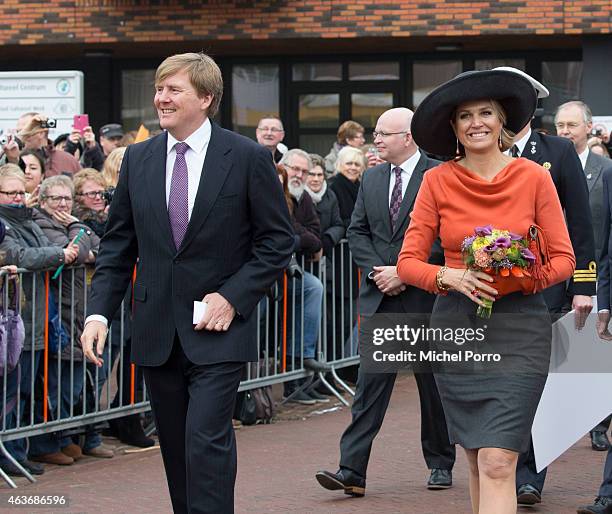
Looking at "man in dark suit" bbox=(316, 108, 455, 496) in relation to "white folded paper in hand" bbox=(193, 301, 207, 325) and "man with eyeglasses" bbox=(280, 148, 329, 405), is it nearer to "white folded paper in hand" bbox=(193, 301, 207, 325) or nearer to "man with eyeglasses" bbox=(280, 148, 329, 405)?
"white folded paper in hand" bbox=(193, 301, 207, 325)

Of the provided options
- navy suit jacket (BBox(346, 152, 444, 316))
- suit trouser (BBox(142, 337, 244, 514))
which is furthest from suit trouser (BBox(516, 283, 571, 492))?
suit trouser (BBox(142, 337, 244, 514))

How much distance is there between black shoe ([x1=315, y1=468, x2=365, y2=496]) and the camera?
754 cm

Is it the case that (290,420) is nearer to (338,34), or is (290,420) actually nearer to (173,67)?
(173,67)

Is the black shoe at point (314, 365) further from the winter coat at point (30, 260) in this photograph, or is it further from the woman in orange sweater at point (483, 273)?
the woman in orange sweater at point (483, 273)

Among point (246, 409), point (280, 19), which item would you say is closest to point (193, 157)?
point (246, 409)

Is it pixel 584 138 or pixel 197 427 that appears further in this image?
pixel 584 138

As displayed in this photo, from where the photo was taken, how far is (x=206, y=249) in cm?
549

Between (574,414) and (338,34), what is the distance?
15.5 meters

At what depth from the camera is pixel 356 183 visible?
1246 cm

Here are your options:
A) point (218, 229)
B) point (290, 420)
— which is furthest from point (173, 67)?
point (290, 420)

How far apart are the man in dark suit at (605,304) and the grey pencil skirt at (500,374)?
190cm

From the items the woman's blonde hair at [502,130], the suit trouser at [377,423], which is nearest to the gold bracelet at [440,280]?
the woman's blonde hair at [502,130]

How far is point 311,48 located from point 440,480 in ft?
54.0

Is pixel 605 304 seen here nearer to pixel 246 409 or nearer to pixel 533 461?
pixel 533 461
